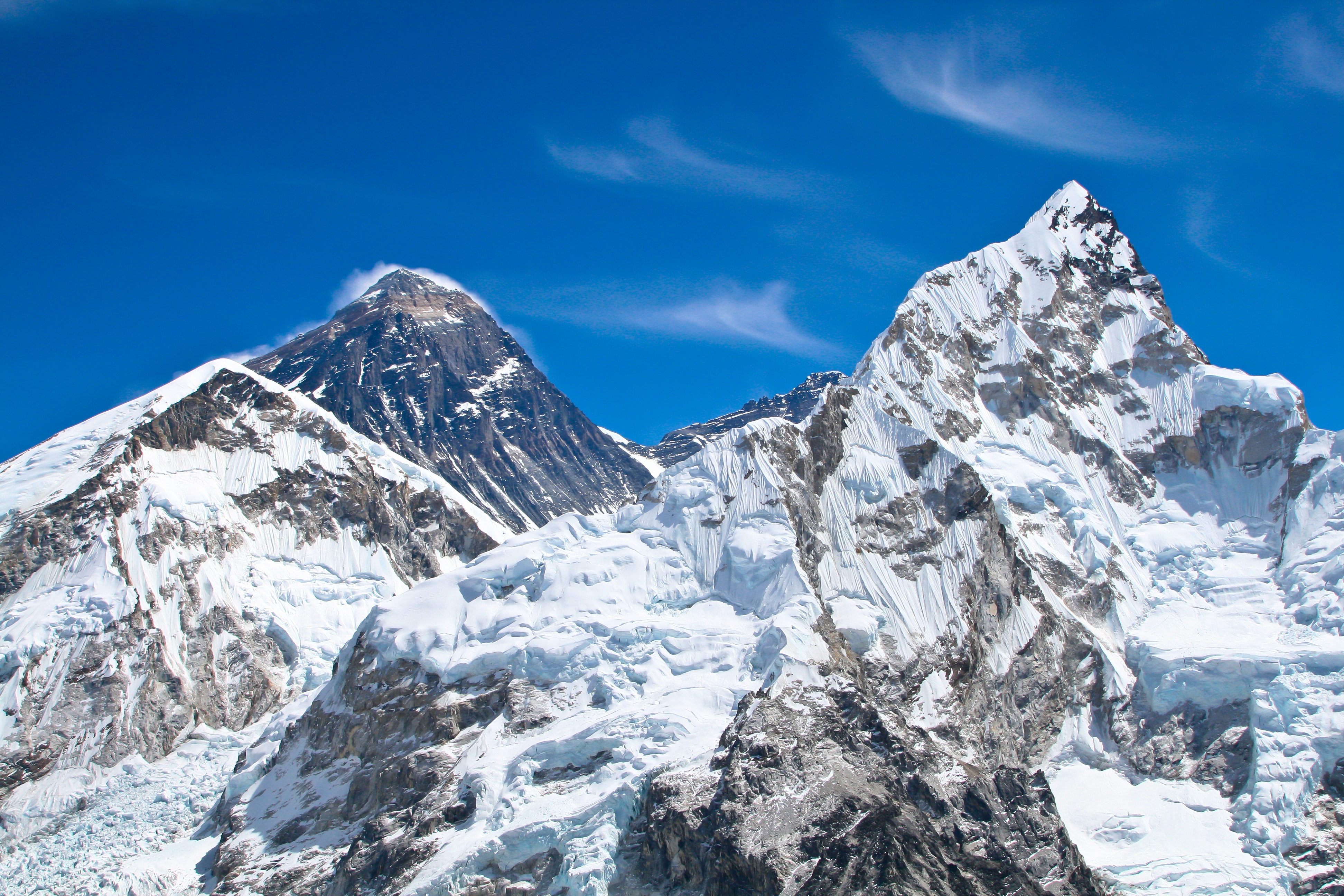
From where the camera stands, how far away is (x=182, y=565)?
123250 mm

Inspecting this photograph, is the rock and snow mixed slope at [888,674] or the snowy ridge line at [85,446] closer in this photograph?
the rock and snow mixed slope at [888,674]

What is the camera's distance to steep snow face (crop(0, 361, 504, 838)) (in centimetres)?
10644

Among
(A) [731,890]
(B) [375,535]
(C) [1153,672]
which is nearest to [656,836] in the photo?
(A) [731,890]

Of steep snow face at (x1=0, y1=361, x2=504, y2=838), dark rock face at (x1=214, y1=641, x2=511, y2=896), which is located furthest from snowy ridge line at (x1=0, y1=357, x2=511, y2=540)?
dark rock face at (x1=214, y1=641, x2=511, y2=896)

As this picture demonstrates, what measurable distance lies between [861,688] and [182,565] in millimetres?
77326

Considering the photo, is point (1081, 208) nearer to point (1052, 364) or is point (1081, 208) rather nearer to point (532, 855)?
point (1052, 364)

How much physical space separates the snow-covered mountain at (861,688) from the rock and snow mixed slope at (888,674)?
281mm

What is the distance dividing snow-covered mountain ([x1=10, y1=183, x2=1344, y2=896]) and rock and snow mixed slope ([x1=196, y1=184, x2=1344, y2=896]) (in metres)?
0.28

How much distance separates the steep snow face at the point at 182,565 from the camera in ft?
349

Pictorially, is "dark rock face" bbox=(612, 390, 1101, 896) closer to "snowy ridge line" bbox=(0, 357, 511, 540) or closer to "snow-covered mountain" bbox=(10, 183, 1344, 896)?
"snow-covered mountain" bbox=(10, 183, 1344, 896)

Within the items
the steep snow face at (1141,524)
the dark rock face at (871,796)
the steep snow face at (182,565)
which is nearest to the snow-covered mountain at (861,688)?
the dark rock face at (871,796)

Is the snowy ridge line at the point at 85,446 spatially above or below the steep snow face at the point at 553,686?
above

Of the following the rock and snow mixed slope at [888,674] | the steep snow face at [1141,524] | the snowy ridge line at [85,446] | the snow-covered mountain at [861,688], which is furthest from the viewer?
the snowy ridge line at [85,446]

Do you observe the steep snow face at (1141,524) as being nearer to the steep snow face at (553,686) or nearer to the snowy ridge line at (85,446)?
the steep snow face at (553,686)
